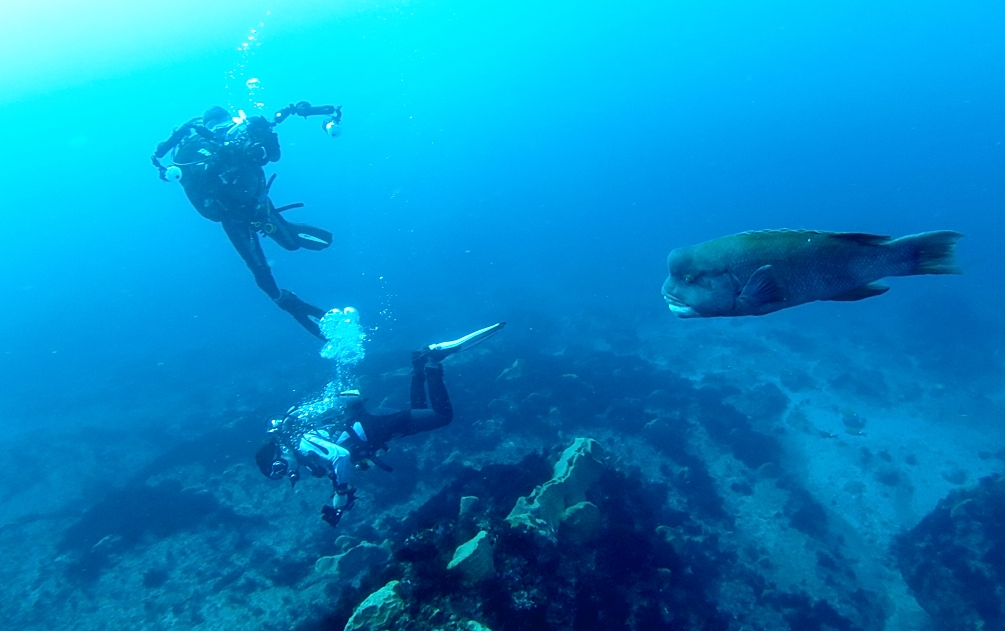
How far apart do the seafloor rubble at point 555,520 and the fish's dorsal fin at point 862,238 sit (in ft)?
13.7

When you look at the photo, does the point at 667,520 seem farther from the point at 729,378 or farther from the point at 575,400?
the point at 729,378

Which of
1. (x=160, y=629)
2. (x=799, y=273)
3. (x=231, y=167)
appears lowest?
(x=160, y=629)

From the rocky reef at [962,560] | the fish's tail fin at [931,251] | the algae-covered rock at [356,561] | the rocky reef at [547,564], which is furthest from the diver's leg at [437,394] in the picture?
the rocky reef at [962,560]

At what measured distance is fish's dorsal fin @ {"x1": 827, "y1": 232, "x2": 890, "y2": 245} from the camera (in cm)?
236

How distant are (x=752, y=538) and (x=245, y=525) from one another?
42.1 feet

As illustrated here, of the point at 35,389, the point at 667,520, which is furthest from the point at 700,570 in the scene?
the point at 35,389

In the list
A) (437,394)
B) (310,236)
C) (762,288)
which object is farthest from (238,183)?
(762,288)

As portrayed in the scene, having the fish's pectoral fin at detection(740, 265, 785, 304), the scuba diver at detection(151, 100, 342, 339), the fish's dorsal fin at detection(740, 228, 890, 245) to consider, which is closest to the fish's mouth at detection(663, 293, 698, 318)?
the fish's pectoral fin at detection(740, 265, 785, 304)

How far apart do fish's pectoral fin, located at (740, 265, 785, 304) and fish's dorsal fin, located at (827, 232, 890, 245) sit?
39 centimetres

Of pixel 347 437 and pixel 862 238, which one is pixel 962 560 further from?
pixel 347 437

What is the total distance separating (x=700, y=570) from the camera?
941cm

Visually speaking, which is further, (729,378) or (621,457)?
(729,378)

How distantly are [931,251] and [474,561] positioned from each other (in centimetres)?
464

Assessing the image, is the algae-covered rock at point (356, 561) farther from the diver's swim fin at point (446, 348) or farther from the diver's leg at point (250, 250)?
the diver's leg at point (250, 250)
